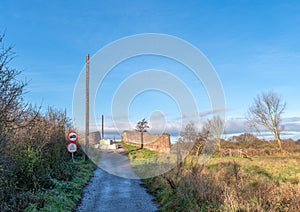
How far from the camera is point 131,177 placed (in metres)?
17.5

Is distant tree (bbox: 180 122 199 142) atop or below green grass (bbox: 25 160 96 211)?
atop

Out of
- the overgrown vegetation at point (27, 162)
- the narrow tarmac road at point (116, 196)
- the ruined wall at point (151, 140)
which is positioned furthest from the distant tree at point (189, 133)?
the ruined wall at point (151, 140)

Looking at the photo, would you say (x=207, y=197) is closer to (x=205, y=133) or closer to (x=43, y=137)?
(x=43, y=137)

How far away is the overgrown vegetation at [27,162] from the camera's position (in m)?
7.05

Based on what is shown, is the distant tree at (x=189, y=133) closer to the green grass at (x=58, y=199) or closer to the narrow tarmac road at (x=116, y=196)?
the narrow tarmac road at (x=116, y=196)

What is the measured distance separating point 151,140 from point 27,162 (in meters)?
30.2

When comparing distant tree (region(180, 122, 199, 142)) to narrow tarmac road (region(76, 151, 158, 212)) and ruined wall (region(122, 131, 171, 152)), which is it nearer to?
narrow tarmac road (region(76, 151, 158, 212))

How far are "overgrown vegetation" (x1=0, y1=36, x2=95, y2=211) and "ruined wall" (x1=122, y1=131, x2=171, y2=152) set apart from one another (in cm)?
1710

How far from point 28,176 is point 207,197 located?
6024 millimetres

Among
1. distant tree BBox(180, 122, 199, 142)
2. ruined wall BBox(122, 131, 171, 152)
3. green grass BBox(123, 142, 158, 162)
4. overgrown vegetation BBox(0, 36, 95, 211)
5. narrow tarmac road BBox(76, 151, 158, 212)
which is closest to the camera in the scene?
overgrown vegetation BBox(0, 36, 95, 211)

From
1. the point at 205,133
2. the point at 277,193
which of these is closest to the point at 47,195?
the point at 277,193

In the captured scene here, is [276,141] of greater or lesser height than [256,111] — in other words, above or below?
below

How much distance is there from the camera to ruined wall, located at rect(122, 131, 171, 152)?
33812mm

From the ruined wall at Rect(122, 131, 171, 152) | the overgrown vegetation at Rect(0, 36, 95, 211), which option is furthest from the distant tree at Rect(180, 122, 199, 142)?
the ruined wall at Rect(122, 131, 171, 152)
